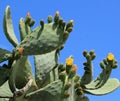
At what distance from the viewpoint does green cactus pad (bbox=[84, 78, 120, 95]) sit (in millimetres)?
4071

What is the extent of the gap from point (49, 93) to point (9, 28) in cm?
81

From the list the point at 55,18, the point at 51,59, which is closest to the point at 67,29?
the point at 55,18

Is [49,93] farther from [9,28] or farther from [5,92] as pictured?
[9,28]

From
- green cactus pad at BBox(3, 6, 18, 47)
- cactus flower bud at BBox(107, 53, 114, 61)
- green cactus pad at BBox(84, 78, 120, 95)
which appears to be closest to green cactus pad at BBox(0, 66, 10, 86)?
green cactus pad at BBox(3, 6, 18, 47)

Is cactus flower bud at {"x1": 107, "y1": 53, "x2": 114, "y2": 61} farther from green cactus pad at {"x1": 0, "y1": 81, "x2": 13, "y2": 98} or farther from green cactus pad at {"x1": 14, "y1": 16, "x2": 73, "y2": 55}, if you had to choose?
green cactus pad at {"x1": 0, "y1": 81, "x2": 13, "y2": 98}

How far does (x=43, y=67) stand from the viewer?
376 cm

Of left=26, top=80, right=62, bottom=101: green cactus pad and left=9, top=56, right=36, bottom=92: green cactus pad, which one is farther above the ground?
left=9, top=56, right=36, bottom=92: green cactus pad

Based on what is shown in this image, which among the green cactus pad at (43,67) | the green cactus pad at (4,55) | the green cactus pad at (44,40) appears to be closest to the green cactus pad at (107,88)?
the green cactus pad at (43,67)

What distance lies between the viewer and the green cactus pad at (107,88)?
4.07 metres

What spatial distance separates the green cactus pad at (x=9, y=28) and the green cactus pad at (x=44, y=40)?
315 millimetres

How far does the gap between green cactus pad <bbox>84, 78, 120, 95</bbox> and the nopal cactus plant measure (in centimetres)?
1

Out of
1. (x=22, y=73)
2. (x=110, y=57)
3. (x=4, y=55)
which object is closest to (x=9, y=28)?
(x=4, y=55)

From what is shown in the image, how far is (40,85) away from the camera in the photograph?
3.73m

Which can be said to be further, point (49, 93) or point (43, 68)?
point (43, 68)
